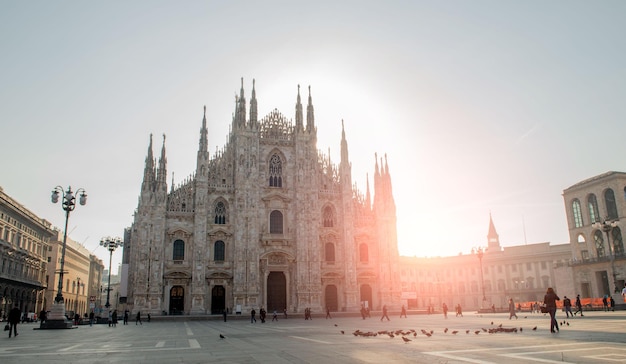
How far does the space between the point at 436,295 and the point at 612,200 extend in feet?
148

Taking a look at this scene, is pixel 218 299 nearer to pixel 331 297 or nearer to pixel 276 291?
pixel 276 291

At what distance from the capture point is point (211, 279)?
46906 mm

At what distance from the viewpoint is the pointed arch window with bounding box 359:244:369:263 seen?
5366 cm

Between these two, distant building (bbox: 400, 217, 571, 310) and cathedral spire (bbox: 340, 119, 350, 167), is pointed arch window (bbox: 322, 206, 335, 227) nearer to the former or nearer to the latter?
cathedral spire (bbox: 340, 119, 350, 167)

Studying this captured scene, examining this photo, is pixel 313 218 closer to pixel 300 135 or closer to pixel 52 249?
pixel 300 135

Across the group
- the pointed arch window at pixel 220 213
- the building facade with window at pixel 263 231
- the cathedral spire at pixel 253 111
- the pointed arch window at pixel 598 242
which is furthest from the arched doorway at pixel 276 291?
the pointed arch window at pixel 598 242

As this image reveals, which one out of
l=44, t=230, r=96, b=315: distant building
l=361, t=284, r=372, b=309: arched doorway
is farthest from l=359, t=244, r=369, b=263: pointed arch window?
l=44, t=230, r=96, b=315: distant building

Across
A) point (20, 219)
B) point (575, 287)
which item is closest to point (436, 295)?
point (575, 287)

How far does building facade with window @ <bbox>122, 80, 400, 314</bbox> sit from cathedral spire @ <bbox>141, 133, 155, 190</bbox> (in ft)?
0.35

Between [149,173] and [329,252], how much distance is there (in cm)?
Answer: 2077

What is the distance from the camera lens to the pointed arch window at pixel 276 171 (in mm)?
52375

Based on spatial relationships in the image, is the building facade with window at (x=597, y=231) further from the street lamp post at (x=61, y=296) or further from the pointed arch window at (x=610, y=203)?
the street lamp post at (x=61, y=296)

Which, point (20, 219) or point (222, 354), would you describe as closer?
point (222, 354)

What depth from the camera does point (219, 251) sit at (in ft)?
159
